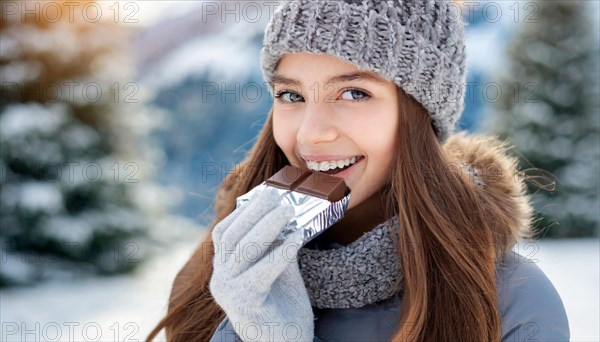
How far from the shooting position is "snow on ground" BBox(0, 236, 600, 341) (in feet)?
14.9

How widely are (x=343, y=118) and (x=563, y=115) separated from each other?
626 cm

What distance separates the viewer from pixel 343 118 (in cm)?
198

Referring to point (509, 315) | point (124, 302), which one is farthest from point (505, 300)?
point (124, 302)

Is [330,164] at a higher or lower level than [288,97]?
lower

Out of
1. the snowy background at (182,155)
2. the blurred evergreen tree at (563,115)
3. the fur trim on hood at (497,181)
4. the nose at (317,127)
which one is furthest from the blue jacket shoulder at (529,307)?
the blurred evergreen tree at (563,115)

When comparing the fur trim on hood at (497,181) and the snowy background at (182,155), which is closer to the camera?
the fur trim on hood at (497,181)

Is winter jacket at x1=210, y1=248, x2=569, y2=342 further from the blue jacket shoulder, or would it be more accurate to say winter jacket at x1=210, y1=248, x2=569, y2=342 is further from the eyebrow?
the eyebrow

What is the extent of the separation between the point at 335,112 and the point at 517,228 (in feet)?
2.29

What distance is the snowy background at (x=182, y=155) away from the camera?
4.88 metres

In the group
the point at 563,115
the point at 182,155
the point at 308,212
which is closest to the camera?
the point at 308,212

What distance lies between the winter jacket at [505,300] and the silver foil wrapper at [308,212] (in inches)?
13.9

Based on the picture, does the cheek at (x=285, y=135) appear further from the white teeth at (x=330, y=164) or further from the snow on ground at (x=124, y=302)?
the snow on ground at (x=124, y=302)

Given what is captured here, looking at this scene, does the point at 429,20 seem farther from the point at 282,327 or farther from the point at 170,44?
the point at 170,44

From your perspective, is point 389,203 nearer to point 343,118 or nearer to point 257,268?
point 343,118
